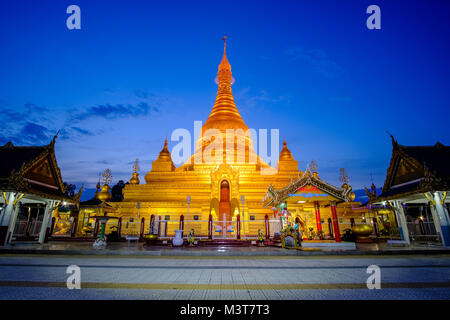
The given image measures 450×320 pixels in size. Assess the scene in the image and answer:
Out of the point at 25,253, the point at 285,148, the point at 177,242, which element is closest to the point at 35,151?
the point at 25,253

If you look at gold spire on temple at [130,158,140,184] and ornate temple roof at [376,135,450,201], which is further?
gold spire on temple at [130,158,140,184]

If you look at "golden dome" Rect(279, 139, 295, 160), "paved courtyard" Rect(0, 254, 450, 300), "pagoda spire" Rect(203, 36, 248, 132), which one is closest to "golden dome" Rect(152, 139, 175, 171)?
"pagoda spire" Rect(203, 36, 248, 132)

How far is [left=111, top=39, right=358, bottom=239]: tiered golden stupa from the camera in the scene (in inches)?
843

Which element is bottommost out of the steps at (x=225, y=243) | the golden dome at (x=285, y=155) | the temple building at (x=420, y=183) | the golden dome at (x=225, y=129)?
the steps at (x=225, y=243)

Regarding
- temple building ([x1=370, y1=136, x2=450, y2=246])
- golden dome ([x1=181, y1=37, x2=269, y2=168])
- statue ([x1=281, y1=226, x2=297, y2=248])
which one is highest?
golden dome ([x1=181, y1=37, x2=269, y2=168])

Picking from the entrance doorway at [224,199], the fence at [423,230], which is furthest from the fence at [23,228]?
the fence at [423,230]

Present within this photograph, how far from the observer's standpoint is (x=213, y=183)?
78.1 feet

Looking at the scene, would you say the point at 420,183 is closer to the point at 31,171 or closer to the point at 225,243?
the point at 225,243

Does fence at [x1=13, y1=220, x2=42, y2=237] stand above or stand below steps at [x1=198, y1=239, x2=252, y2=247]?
above

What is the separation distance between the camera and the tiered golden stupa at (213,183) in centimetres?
2142

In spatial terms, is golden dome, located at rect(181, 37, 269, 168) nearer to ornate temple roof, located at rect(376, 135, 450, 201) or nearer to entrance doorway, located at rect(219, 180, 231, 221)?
entrance doorway, located at rect(219, 180, 231, 221)

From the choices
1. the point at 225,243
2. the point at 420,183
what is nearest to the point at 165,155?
the point at 225,243

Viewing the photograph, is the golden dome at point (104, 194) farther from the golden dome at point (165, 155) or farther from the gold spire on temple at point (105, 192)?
the golden dome at point (165, 155)
